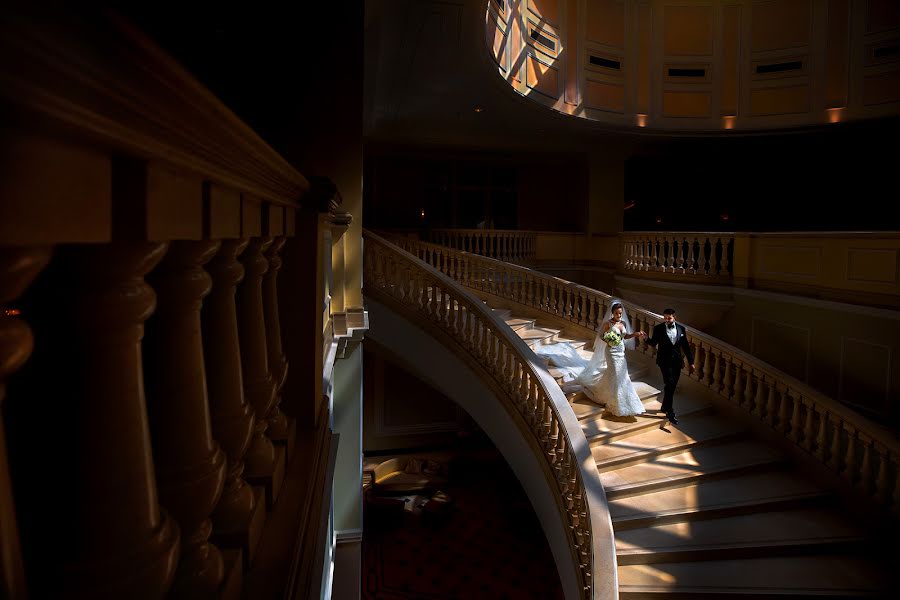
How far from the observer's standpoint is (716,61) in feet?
37.5

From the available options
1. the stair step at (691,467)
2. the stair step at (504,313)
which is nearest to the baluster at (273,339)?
the stair step at (691,467)

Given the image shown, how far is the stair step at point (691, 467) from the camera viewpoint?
5453mm

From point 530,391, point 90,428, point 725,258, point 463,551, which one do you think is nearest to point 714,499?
point 530,391

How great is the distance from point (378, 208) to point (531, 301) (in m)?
5.88

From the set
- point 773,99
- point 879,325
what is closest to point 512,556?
point 879,325

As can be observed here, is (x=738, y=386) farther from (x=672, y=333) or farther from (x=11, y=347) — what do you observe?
(x=11, y=347)

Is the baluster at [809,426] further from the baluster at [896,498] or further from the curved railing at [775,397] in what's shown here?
the baluster at [896,498]

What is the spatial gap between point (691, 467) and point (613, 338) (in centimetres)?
159

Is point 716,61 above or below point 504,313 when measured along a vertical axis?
above

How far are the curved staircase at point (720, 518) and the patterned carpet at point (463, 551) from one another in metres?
3.08

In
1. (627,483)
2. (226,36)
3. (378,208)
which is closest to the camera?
(226,36)

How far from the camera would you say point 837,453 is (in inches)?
219

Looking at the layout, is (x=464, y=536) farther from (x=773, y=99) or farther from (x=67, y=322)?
(x=773, y=99)

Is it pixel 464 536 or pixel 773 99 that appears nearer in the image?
pixel 464 536
